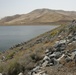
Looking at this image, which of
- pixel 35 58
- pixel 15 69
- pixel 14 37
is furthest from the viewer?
pixel 14 37

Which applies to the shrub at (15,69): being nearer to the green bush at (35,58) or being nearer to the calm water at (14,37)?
the green bush at (35,58)

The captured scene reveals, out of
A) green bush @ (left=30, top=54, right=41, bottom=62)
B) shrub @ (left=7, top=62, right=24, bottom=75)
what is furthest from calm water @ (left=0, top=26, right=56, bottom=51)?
shrub @ (left=7, top=62, right=24, bottom=75)

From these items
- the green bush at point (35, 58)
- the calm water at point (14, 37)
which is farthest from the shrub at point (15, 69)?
the calm water at point (14, 37)

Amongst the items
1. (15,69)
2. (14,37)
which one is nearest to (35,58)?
(15,69)

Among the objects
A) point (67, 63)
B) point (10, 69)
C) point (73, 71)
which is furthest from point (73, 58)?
point (10, 69)

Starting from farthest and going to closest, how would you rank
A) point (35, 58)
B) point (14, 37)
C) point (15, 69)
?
point (14, 37)
point (35, 58)
point (15, 69)

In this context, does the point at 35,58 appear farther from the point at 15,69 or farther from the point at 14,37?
the point at 14,37

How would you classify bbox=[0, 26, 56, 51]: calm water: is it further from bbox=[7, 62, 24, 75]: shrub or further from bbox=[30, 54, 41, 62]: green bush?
bbox=[7, 62, 24, 75]: shrub

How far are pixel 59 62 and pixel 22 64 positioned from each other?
2.57m

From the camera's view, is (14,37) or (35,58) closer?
(35,58)

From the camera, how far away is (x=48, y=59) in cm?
1266

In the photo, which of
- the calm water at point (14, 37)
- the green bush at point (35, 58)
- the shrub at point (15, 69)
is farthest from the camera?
the calm water at point (14, 37)

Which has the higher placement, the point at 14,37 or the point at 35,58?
the point at 35,58

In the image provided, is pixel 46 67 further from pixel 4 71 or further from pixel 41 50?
pixel 41 50
